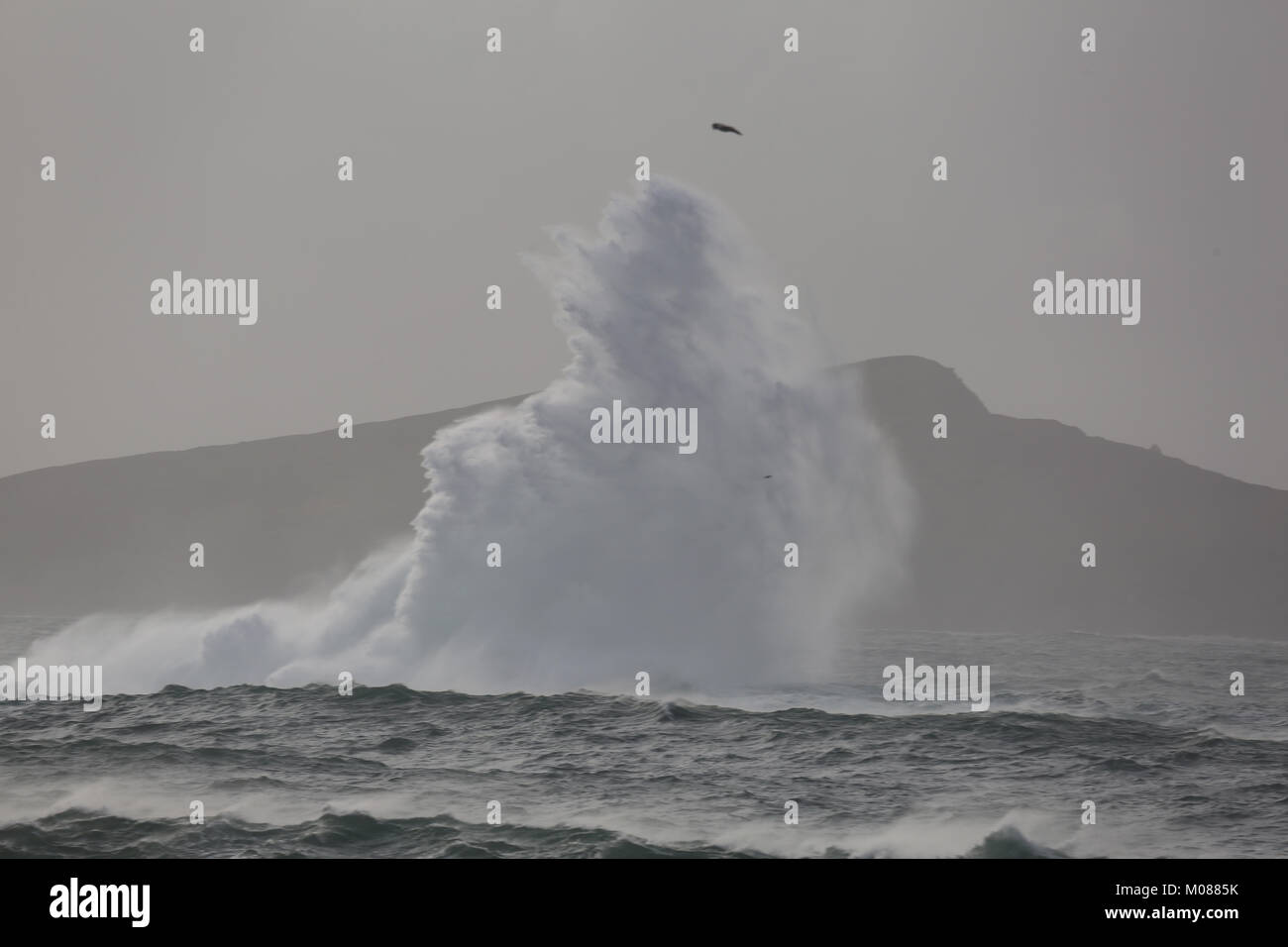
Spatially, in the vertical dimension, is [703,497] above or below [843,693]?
above

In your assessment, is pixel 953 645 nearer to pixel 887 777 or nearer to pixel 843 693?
pixel 843 693

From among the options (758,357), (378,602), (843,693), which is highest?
(758,357)

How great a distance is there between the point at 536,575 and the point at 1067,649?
2895 inches

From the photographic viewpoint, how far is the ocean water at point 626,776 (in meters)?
19.9

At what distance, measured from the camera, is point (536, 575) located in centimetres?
3553

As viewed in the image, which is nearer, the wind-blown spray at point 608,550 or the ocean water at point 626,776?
the ocean water at point 626,776

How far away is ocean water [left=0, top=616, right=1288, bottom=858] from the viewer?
19.9 m

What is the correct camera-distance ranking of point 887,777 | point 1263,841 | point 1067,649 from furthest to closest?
point 1067,649
point 887,777
point 1263,841

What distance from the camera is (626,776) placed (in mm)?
23734

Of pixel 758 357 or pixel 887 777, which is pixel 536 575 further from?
pixel 887 777

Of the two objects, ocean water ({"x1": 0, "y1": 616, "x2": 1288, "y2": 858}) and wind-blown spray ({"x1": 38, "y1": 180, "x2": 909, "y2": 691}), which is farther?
wind-blown spray ({"x1": 38, "y1": 180, "x2": 909, "y2": 691})

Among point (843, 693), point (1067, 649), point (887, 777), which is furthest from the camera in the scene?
point (1067, 649)
